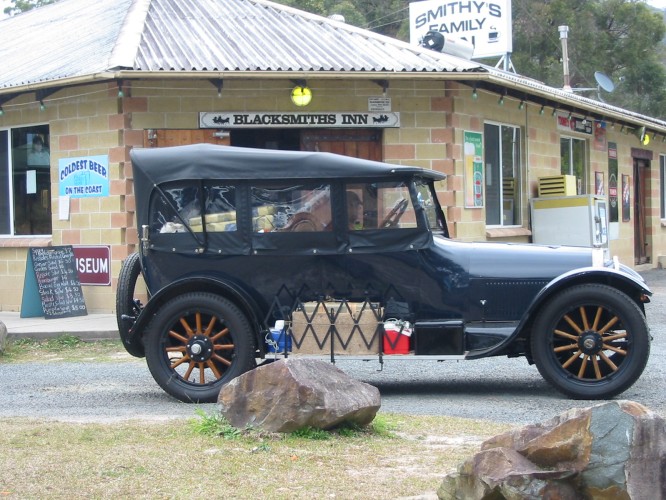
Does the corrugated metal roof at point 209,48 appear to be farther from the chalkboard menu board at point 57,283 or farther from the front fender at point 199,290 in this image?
the front fender at point 199,290

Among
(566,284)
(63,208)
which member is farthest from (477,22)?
(566,284)

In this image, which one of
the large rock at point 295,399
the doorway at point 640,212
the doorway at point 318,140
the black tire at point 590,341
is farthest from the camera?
the doorway at point 640,212

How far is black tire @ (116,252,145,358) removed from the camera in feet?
27.1

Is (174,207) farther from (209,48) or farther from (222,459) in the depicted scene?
(209,48)

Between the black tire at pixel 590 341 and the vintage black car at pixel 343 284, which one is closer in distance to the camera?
the black tire at pixel 590 341

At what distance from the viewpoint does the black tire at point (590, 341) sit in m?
7.69

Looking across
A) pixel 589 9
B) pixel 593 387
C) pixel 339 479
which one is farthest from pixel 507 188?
pixel 589 9

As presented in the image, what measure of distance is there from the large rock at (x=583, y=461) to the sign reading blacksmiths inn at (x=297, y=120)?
32.4 feet

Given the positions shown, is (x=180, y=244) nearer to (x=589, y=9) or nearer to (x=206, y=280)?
(x=206, y=280)

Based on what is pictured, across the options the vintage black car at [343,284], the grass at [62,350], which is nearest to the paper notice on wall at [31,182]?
the grass at [62,350]

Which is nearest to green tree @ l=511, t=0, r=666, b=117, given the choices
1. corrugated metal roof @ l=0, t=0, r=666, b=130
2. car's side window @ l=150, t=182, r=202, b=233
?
corrugated metal roof @ l=0, t=0, r=666, b=130

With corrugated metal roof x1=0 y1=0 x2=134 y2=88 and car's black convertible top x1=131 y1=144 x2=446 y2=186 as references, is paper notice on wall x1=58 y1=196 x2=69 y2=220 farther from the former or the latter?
car's black convertible top x1=131 y1=144 x2=446 y2=186

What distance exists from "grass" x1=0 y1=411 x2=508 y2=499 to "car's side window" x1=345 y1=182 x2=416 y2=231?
1.87 metres

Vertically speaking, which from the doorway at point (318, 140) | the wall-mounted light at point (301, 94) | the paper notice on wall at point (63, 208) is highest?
the wall-mounted light at point (301, 94)
